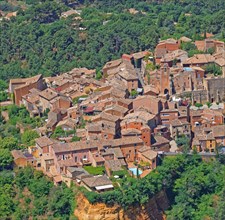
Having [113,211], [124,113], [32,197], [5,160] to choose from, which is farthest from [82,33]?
[113,211]

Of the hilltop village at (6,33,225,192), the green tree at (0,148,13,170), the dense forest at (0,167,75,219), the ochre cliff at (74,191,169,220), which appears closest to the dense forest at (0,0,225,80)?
the hilltop village at (6,33,225,192)

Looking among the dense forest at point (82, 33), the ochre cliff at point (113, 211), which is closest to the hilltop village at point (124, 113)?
the ochre cliff at point (113, 211)

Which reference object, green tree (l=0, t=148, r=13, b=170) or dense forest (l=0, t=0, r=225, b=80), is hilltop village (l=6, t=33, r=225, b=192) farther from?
dense forest (l=0, t=0, r=225, b=80)

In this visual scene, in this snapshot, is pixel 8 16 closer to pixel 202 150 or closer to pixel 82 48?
pixel 82 48

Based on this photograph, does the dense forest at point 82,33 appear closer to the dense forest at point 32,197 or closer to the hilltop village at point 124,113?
the hilltop village at point 124,113

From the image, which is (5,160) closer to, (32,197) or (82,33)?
(32,197)
